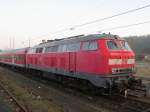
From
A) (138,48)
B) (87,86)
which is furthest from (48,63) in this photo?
(138,48)

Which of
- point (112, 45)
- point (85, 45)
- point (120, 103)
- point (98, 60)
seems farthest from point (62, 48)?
point (120, 103)

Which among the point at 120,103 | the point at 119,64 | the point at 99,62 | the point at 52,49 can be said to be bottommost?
the point at 120,103

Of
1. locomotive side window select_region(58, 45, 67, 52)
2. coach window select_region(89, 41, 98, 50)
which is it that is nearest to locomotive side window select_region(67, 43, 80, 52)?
locomotive side window select_region(58, 45, 67, 52)

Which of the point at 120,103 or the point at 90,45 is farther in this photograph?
the point at 90,45

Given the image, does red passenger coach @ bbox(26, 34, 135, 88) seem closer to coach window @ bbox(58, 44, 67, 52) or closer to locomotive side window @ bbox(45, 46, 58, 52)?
coach window @ bbox(58, 44, 67, 52)

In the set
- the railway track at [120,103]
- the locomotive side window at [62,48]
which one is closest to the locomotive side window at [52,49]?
the locomotive side window at [62,48]

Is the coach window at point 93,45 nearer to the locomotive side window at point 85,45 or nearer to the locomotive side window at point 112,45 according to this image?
the locomotive side window at point 85,45

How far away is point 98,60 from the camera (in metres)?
12.7

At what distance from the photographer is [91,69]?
1325 cm

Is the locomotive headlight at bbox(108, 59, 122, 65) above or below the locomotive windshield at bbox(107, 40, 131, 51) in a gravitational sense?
below

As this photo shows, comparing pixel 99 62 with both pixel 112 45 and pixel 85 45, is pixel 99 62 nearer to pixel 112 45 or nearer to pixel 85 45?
pixel 112 45

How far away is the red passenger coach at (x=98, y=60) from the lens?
41.1 ft

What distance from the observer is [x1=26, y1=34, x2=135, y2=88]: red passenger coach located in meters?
12.5

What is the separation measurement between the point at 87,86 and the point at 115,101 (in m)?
2.32
